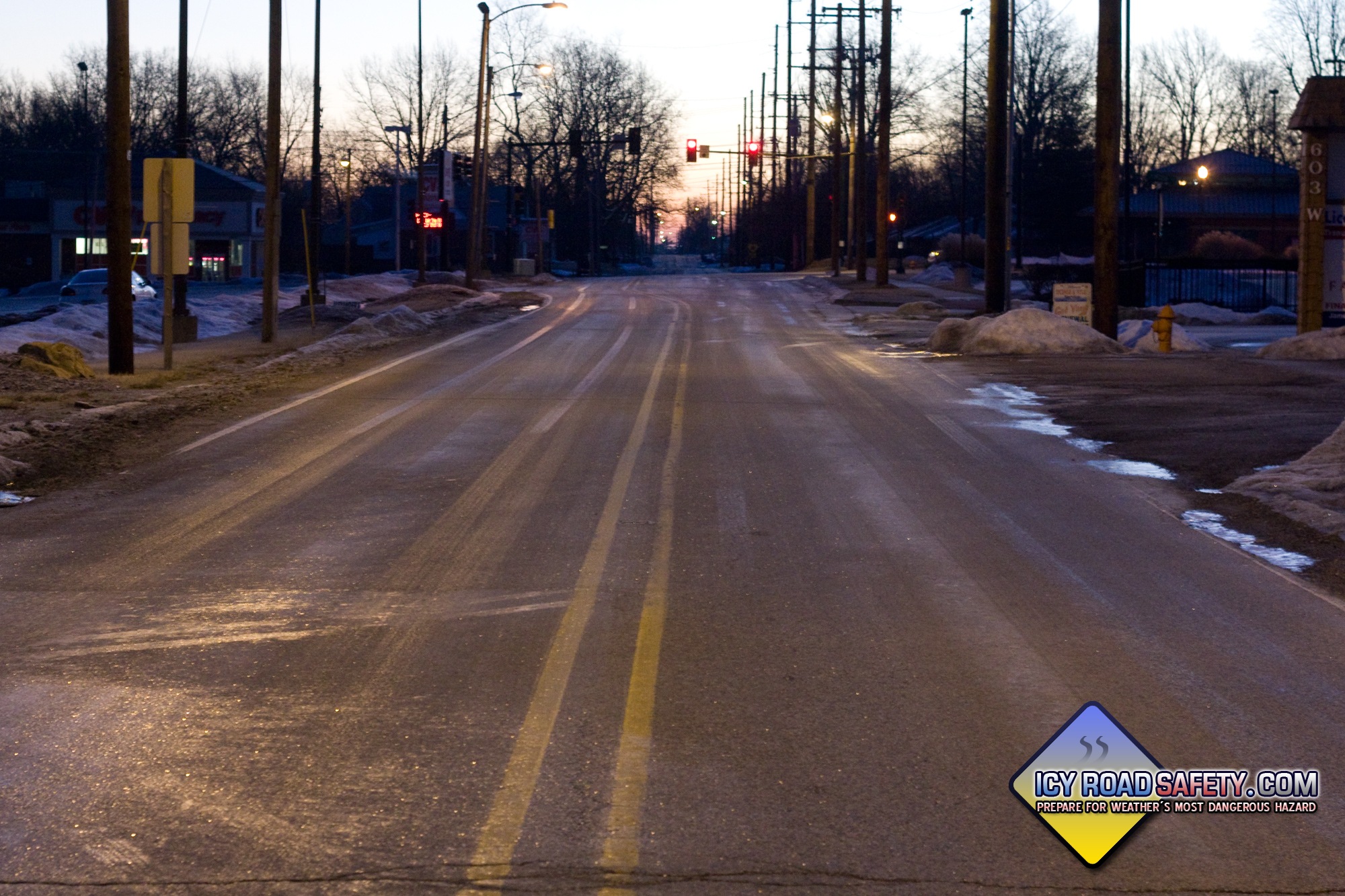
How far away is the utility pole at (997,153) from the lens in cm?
2956

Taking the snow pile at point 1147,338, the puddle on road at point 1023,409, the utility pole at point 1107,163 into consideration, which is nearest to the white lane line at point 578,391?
the puddle on road at point 1023,409

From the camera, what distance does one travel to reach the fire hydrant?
24375 millimetres

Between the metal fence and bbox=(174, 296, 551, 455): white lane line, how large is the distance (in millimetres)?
21164

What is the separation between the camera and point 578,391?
57.1ft

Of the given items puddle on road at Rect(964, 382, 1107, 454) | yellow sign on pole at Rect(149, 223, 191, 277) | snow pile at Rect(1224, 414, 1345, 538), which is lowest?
snow pile at Rect(1224, 414, 1345, 538)

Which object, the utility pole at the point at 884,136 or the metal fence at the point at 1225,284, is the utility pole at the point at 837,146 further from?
the metal fence at the point at 1225,284

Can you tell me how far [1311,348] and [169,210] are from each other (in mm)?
17423

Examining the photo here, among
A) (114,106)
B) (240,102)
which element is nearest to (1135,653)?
(114,106)

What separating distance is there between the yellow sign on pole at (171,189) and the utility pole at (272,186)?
652 cm

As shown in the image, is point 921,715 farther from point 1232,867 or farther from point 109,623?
point 109,623

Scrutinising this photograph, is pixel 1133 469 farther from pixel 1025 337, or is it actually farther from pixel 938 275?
pixel 938 275

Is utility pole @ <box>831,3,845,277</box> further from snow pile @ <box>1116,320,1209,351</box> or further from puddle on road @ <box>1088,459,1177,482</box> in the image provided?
Result: puddle on road @ <box>1088,459,1177,482</box>

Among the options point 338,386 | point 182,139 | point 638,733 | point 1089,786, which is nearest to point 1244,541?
point 1089,786

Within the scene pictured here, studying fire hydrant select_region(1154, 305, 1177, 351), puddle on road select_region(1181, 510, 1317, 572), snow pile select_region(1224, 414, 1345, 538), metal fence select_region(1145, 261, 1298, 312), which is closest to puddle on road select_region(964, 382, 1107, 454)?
snow pile select_region(1224, 414, 1345, 538)
